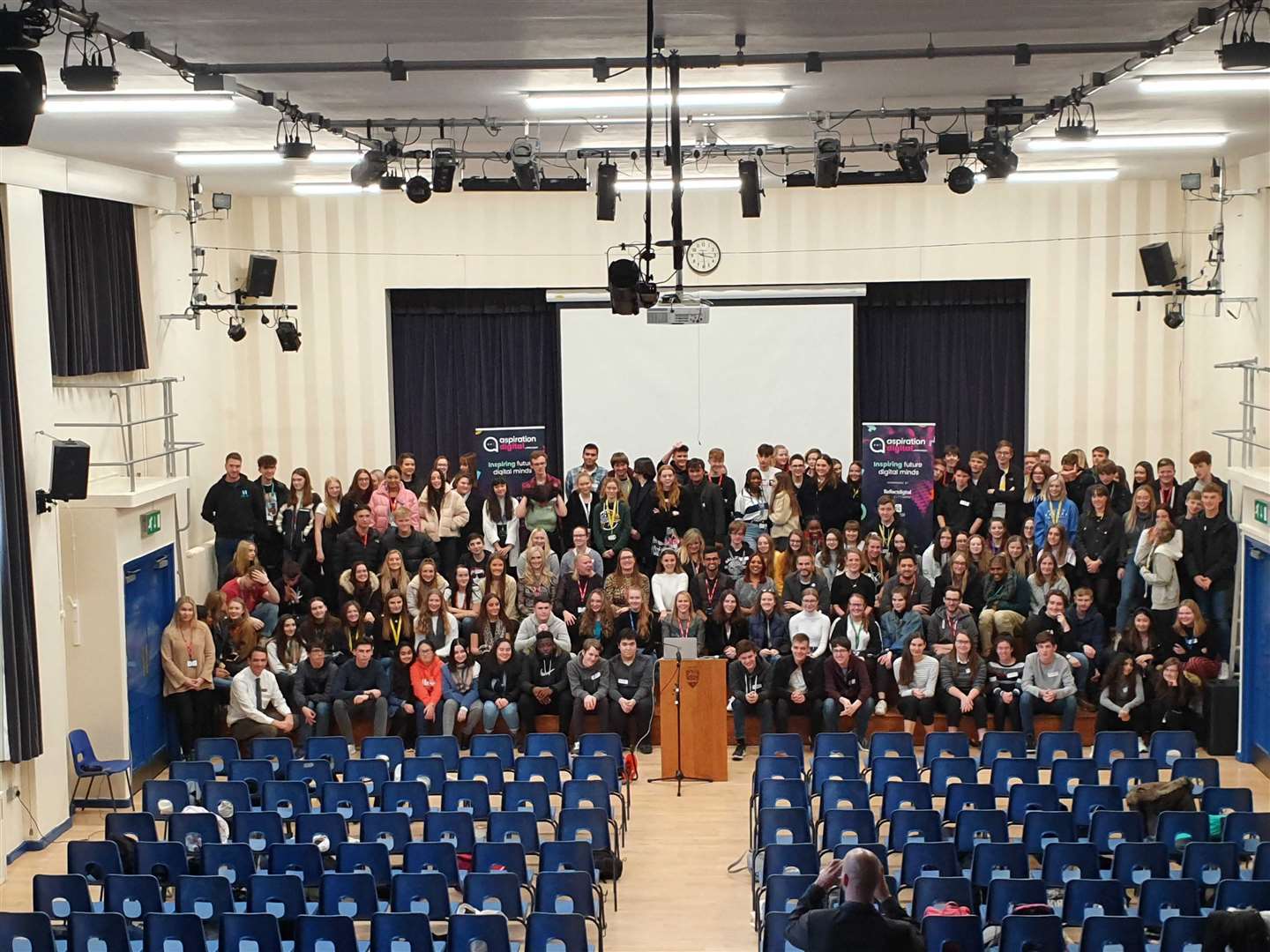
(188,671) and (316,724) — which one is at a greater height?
(188,671)

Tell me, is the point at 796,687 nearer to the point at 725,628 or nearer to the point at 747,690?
the point at 747,690

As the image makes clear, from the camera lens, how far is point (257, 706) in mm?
13133

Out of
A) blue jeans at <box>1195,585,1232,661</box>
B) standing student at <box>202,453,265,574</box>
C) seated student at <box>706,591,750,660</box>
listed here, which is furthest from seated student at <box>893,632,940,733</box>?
standing student at <box>202,453,265,574</box>

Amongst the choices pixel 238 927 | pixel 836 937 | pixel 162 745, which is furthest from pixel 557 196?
pixel 836 937

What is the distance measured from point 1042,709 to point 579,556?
4.39m

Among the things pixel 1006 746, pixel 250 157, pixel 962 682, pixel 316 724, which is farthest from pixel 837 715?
pixel 250 157

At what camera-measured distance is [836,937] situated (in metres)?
5.96

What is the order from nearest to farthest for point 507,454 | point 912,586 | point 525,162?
point 525,162 → point 912,586 → point 507,454

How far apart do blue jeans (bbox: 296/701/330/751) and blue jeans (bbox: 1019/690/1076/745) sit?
6079mm

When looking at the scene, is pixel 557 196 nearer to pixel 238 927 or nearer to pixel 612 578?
pixel 612 578

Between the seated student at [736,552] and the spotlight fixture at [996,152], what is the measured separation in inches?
190

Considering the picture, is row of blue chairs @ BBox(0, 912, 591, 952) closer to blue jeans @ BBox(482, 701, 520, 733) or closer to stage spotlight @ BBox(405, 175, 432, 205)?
blue jeans @ BBox(482, 701, 520, 733)

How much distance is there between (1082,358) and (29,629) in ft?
38.3

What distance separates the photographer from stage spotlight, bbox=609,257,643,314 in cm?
890
